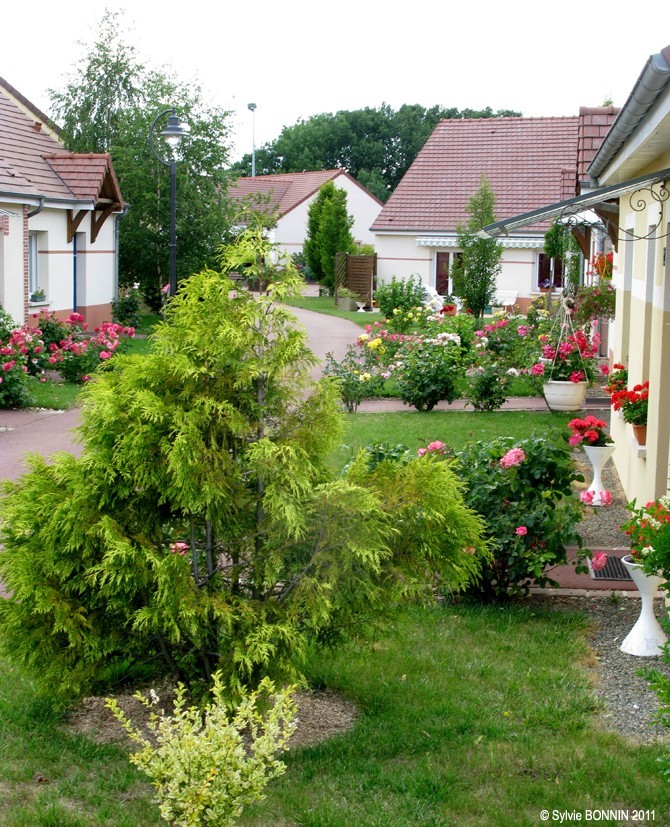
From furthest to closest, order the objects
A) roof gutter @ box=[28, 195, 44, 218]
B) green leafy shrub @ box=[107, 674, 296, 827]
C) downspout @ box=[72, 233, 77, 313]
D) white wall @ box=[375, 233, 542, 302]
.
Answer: white wall @ box=[375, 233, 542, 302], downspout @ box=[72, 233, 77, 313], roof gutter @ box=[28, 195, 44, 218], green leafy shrub @ box=[107, 674, 296, 827]

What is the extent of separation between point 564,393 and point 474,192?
25520 mm

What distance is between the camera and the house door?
38.5m

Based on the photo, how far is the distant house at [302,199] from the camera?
54.7m

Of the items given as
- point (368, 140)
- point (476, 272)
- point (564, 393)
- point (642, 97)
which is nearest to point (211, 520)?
point (642, 97)

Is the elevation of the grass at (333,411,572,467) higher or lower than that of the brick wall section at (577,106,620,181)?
lower

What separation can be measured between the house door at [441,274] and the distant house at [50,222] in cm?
1506

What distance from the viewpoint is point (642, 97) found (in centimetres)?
514

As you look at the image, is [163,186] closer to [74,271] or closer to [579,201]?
[74,271]

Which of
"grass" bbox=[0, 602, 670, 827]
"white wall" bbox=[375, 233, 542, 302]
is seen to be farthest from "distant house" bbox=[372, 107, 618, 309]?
"grass" bbox=[0, 602, 670, 827]

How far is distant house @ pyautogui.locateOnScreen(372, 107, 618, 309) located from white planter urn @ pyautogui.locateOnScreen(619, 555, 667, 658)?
100 ft

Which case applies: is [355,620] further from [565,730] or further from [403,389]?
[403,389]

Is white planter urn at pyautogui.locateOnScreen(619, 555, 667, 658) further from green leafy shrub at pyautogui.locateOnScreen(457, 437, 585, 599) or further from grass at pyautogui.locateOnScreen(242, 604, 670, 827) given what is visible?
green leafy shrub at pyautogui.locateOnScreen(457, 437, 585, 599)

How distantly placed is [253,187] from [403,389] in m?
43.9

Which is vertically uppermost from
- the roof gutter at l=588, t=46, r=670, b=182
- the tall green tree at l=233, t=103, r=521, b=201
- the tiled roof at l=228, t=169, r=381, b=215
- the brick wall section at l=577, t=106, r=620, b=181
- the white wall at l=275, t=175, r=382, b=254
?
the tall green tree at l=233, t=103, r=521, b=201
